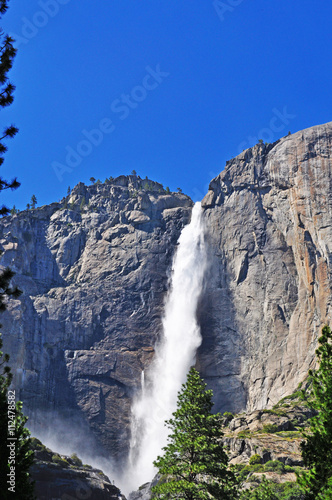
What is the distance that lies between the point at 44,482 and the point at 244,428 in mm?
23003

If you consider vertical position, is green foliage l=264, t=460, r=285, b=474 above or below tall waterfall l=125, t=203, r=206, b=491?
below

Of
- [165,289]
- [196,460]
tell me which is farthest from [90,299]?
[196,460]

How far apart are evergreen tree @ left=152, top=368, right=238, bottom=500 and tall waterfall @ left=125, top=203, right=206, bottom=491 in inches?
2056

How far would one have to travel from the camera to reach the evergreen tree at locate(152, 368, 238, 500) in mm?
25828

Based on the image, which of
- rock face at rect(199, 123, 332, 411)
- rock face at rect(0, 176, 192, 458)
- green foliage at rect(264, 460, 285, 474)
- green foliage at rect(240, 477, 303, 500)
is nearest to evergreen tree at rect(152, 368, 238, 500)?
green foliage at rect(240, 477, 303, 500)

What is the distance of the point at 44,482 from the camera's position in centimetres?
5694

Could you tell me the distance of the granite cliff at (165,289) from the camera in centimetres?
7831

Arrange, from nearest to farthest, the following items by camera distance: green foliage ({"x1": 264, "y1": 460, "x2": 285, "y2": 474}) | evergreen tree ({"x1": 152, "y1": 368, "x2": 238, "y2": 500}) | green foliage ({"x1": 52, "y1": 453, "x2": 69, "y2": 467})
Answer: evergreen tree ({"x1": 152, "y1": 368, "x2": 238, "y2": 500}) < green foliage ({"x1": 264, "y1": 460, "x2": 285, "y2": 474}) < green foliage ({"x1": 52, "y1": 453, "x2": 69, "y2": 467})

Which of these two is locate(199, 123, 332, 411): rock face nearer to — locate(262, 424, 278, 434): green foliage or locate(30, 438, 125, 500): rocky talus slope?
locate(262, 424, 278, 434): green foliage

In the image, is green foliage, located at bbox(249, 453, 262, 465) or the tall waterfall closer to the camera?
green foliage, located at bbox(249, 453, 262, 465)

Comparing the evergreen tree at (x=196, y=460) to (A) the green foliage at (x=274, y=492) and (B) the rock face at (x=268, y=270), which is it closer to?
(A) the green foliage at (x=274, y=492)

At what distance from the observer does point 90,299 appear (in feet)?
299

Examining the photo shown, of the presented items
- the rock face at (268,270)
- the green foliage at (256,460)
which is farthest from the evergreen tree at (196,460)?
the rock face at (268,270)

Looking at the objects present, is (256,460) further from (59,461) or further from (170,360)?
(170,360)
